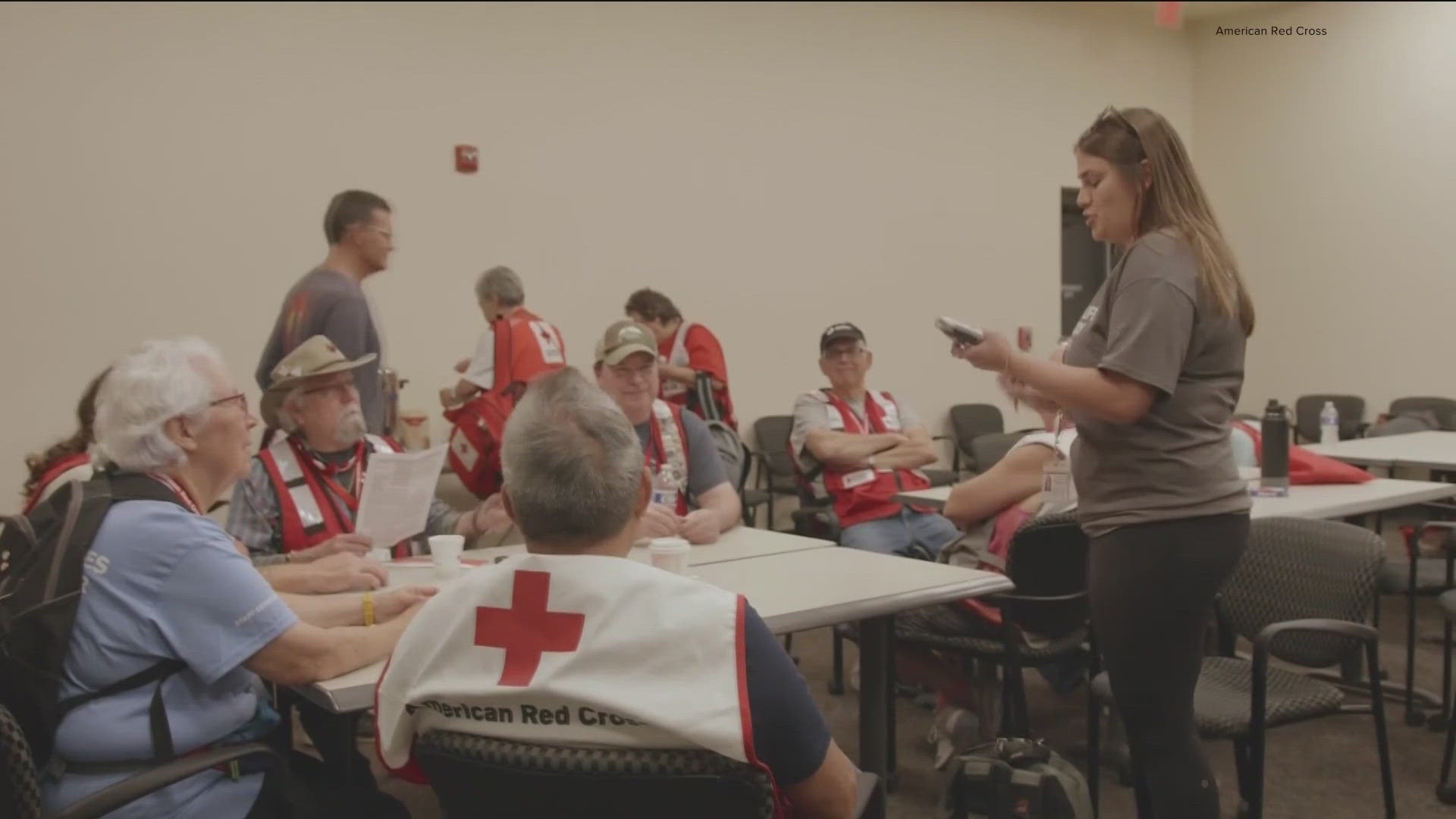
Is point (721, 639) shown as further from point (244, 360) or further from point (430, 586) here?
point (244, 360)

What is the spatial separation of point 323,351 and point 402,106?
3.36 meters

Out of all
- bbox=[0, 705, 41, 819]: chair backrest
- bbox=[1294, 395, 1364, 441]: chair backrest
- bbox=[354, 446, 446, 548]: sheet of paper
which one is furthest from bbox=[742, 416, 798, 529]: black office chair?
bbox=[0, 705, 41, 819]: chair backrest

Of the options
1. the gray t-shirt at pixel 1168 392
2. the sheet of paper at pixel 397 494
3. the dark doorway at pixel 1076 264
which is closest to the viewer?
the gray t-shirt at pixel 1168 392

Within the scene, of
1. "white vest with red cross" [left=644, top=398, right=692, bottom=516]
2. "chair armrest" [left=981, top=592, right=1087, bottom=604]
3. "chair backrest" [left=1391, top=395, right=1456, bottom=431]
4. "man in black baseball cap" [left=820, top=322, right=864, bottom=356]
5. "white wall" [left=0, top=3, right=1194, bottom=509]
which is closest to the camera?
"chair armrest" [left=981, top=592, right=1087, bottom=604]

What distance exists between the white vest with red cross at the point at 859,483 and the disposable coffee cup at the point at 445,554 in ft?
7.06

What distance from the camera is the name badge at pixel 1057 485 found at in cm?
297

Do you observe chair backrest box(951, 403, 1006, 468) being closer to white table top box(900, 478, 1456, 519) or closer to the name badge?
white table top box(900, 478, 1456, 519)

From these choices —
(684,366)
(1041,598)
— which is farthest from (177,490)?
(684,366)

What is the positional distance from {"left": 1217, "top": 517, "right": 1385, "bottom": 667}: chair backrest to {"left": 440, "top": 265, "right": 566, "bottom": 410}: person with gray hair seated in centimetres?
281

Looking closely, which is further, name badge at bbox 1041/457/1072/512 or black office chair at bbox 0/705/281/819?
name badge at bbox 1041/457/1072/512

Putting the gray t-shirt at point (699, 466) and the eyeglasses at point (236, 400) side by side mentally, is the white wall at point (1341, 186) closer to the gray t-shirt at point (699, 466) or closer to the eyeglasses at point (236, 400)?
the gray t-shirt at point (699, 466)

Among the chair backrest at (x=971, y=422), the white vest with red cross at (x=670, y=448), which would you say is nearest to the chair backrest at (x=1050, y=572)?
the white vest with red cross at (x=670, y=448)

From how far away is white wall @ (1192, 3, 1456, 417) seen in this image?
25.5 ft

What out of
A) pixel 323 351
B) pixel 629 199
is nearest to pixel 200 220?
pixel 629 199
